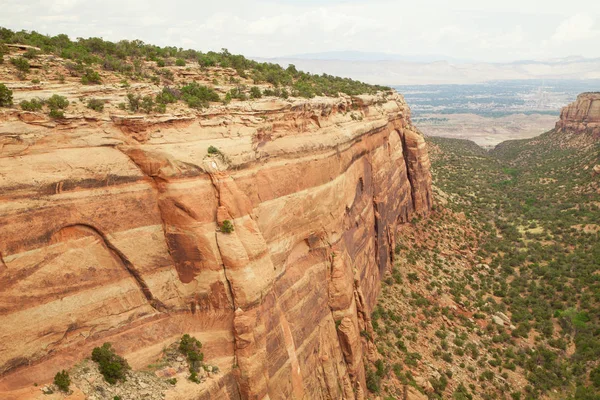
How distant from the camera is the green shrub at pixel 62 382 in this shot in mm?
15781

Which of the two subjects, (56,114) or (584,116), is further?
(584,116)

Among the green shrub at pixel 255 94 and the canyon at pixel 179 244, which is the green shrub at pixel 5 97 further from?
the green shrub at pixel 255 94

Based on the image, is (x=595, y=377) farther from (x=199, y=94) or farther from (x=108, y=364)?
(x=199, y=94)

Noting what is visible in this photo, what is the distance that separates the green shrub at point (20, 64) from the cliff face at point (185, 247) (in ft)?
19.2

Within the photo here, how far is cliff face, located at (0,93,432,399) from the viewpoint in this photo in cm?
1600

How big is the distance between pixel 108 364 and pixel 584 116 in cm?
13998

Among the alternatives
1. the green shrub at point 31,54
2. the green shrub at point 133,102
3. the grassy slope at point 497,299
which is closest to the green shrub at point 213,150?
the green shrub at point 133,102

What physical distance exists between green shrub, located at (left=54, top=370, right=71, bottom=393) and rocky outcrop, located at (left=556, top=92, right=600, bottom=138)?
129357 mm

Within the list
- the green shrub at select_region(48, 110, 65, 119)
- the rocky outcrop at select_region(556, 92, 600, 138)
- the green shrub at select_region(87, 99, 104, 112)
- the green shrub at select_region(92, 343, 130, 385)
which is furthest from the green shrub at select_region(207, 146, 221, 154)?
the rocky outcrop at select_region(556, 92, 600, 138)

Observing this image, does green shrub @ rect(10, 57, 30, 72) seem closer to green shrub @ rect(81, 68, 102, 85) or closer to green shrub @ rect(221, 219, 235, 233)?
green shrub @ rect(81, 68, 102, 85)

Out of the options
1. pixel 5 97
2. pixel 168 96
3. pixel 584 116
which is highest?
pixel 168 96

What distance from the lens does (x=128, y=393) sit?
16922mm

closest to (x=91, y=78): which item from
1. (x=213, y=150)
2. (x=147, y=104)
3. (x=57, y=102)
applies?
(x=147, y=104)

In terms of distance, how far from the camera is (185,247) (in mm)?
19750
